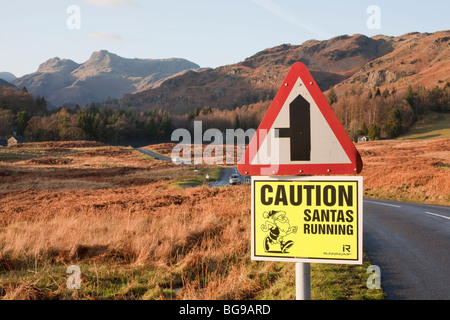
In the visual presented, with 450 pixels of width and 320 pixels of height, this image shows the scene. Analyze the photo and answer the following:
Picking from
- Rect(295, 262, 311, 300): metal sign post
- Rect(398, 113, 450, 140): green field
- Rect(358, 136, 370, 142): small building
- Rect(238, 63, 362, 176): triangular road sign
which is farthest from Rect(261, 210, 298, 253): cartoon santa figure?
Rect(358, 136, 370, 142): small building

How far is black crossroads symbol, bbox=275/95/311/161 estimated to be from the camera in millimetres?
3209

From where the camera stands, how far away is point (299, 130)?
10.7 ft

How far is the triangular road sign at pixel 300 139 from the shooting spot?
10.4 ft

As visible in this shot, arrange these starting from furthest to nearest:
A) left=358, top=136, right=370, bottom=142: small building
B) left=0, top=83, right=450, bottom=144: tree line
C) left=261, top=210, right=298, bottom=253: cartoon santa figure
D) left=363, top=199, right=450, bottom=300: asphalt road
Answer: left=0, top=83, right=450, bottom=144: tree line, left=358, top=136, right=370, bottom=142: small building, left=363, top=199, right=450, bottom=300: asphalt road, left=261, top=210, right=298, bottom=253: cartoon santa figure

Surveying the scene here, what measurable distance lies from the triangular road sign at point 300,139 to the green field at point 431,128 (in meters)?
93.4

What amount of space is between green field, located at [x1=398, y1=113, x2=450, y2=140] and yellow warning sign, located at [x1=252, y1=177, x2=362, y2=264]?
307ft

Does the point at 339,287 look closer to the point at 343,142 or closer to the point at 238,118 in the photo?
the point at 343,142

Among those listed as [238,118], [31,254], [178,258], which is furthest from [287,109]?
[238,118]

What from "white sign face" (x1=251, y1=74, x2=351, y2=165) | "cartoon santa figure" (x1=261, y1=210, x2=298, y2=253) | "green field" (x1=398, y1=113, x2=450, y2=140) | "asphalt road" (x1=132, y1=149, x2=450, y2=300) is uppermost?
"green field" (x1=398, y1=113, x2=450, y2=140)

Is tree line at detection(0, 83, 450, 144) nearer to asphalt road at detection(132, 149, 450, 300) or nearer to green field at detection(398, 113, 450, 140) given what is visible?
green field at detection(398, 113, 450, 140)

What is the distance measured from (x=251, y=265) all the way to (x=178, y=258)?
1601 mm

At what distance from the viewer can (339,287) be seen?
5914 mm

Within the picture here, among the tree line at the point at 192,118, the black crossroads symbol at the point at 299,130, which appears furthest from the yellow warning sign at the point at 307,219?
the tree line at the point at 192,118

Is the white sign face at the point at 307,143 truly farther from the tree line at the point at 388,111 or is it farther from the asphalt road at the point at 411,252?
the tree line at the point at 388,111
